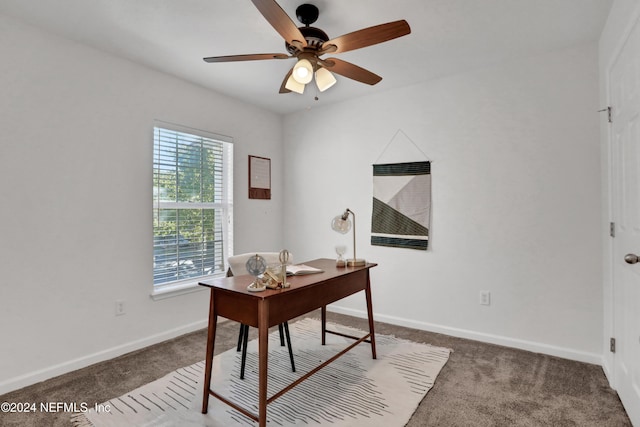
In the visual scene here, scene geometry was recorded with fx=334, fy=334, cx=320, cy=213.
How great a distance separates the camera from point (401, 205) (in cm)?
350

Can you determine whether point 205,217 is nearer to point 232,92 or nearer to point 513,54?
point 232,92

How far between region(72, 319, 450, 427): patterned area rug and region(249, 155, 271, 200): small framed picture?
6.10 ft

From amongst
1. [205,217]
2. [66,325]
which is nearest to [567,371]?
[205,217]

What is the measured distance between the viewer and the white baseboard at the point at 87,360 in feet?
7.30

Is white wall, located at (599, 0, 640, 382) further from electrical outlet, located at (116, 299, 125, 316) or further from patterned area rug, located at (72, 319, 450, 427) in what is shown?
electrical outlet, located at (116, 299, 125, 316)

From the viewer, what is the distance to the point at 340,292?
238 centimetres

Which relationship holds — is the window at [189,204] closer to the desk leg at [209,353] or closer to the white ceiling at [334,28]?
the white ceiling at [334,28]

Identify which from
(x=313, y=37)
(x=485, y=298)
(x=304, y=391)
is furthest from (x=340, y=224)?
(x=485, y=298)

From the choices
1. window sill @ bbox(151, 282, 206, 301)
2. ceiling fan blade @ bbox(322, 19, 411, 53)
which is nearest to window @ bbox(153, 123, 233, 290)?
window sill @ bbox(151, 282, 206, 301)

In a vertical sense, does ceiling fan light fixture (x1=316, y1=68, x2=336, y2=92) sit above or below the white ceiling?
below

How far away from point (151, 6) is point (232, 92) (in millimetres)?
1530

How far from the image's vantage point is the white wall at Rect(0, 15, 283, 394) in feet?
7.41

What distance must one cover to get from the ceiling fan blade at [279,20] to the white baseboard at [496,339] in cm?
279

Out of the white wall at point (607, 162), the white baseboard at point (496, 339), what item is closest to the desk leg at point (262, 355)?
the white baseboard at point (496, 339)
